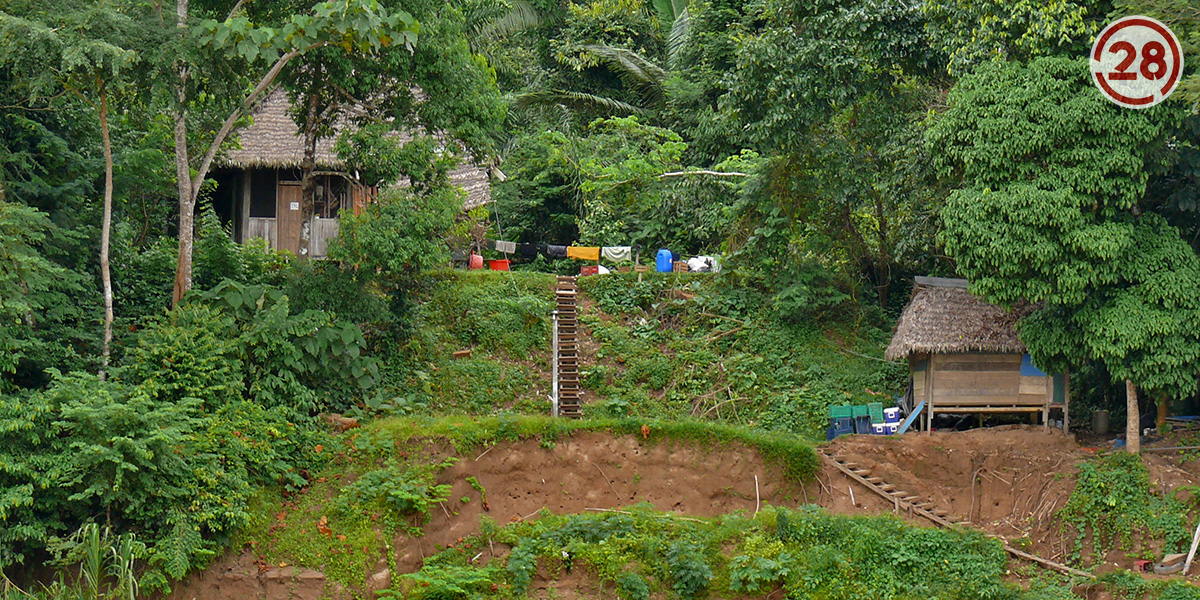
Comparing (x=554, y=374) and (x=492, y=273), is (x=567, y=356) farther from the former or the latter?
(x=492, y=273)

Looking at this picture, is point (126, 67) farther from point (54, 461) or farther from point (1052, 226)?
point (1052, 226)

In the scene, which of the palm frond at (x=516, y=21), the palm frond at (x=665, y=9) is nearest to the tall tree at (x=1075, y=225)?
the palm frond at (x=665, y=9)

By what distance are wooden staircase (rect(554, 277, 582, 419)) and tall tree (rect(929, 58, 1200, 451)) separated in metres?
5.93

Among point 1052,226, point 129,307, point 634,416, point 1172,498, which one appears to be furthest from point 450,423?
point 1172,498

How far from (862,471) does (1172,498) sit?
388 cm

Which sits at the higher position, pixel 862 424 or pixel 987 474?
pixel 862 424

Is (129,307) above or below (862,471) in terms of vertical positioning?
above

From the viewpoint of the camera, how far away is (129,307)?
15.7 metres

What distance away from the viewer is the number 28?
14.2 meters

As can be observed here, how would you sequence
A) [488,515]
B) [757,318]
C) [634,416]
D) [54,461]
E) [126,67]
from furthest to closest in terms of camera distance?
[757,318] < [634,416] < [488,515] < [126,67] < [54,461]

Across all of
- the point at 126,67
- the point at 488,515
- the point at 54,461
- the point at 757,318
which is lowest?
the point at 488,515

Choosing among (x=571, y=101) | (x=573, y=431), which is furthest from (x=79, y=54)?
(x=571, y=101)

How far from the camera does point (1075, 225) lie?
1473 centimetres

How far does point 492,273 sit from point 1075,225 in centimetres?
1037
